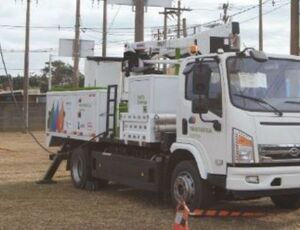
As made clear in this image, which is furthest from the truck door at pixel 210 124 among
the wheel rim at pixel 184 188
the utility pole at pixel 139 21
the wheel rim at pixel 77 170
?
the utility pole at pixel 139 21

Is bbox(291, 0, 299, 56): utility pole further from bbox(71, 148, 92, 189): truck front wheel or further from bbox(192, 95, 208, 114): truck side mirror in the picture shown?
bbox(192, 95, 208, 114): truck side mirror

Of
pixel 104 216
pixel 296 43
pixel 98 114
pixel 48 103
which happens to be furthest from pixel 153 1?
pixel 104 216

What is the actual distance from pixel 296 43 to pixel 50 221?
40.1 ft

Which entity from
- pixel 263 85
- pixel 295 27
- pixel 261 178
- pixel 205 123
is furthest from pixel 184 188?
pixel 295 27

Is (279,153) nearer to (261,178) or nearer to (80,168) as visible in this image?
(261,178)

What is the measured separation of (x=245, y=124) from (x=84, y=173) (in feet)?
18.8

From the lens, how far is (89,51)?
45781 mm

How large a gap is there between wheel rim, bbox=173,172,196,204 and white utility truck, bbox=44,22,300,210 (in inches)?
0.6

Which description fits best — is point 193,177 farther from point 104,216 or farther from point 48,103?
point 48,103

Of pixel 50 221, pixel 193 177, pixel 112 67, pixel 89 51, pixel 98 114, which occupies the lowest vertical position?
pixel 50 221

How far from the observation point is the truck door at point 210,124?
33.4ft

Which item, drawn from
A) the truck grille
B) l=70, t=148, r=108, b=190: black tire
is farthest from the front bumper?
l=70, t=148, r=108, b=190: black tire

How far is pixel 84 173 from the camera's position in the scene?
14781 mm

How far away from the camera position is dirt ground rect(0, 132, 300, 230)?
10398 mm
